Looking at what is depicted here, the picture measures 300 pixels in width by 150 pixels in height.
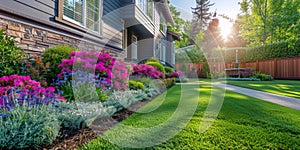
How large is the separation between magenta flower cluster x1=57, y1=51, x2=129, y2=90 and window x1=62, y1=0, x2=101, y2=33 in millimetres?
1730

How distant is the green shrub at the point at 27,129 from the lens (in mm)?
1369

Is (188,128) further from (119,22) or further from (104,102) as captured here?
(119,22)

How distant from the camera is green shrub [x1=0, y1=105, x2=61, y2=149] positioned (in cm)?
137

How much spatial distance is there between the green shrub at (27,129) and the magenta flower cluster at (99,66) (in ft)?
4.79

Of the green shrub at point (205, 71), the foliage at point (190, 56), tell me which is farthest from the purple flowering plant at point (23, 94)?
the foliage at point (190, 56)

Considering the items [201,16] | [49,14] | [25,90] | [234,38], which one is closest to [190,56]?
[49,14]

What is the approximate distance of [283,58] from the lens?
37.3 feet

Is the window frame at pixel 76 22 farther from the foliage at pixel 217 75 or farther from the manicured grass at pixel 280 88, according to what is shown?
the foliage at pixel 217 75

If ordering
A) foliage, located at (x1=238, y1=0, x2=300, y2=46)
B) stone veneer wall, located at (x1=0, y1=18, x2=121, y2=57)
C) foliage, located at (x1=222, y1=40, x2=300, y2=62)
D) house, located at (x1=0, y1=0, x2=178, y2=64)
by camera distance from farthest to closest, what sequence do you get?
foliage, located at (x1=238, y1=0, x2=300, y2=46) → foliage, located at (x1=222, y1=40, x2=300, y2=62) → house, located at (x1=0, y1=0, x2=178, y2=64) → stone veneer wall, located at (x1=0, y1=18, x2=121, y2=57)

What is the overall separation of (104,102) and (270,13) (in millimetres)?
20500

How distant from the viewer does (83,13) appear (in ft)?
Result: 16.7

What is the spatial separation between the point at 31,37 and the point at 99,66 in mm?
1551

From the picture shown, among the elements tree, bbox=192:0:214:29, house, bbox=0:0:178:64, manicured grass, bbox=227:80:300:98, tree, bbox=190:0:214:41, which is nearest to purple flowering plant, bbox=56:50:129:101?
house, bbox=0:0:178:64

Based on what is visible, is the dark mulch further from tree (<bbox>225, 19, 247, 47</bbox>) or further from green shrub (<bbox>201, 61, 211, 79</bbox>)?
tree (<bbox>225, 19, 247, 47</bbox>)
